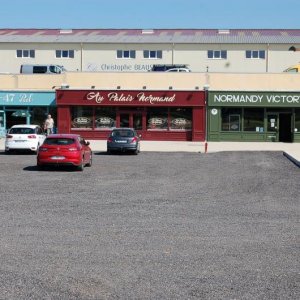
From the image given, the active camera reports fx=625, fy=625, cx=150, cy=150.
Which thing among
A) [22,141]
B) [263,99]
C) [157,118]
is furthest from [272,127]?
[22,141]

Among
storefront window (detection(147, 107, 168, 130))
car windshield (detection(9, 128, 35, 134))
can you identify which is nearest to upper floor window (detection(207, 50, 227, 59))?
storefront window (detection(147, 107, 168, 130))

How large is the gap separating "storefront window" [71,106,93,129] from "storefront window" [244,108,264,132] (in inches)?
433

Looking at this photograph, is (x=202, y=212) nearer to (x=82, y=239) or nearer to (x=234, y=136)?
(x=82, y=239)

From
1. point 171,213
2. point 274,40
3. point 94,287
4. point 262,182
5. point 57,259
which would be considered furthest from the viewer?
point 274,40

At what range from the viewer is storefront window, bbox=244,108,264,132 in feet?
144

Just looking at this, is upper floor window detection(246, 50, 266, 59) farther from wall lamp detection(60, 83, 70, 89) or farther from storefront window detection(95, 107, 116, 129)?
wall lamp detection(60, 83, 70, 89)

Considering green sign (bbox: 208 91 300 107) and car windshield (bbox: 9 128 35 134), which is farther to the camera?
green sign (bbox: 208 91 300 107)

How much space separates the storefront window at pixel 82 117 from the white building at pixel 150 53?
15.0m

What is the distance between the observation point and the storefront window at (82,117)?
44.7 m

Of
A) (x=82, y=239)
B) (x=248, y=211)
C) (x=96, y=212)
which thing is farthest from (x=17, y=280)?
(x=248, y=211)

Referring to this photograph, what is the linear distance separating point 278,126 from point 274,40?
61.7 ft

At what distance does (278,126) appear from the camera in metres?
44.0

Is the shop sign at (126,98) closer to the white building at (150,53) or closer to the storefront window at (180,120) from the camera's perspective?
the storefront window at (180,120)

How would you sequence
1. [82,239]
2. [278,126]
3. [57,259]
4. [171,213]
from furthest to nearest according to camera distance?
[278,126]
[171,213]
[82,239]
[57,259]
